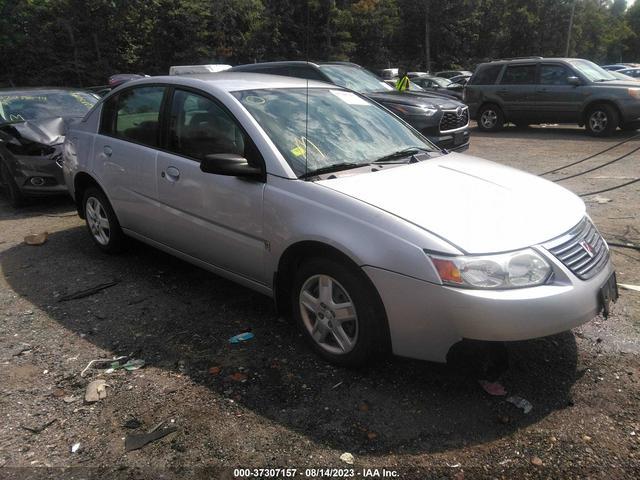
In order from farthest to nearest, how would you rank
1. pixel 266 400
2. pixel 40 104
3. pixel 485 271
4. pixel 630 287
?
1. pixel 40 104
2. pixel 630 287
3. pixel 266 400
4. pixel 485 271

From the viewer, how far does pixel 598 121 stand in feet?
40.0

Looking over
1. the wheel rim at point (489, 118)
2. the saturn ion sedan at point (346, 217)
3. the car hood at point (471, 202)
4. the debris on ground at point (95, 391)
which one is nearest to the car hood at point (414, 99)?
the saturn ion sedan at point (346, 217)

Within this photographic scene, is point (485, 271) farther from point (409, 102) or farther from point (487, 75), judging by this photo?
point (487, 75)

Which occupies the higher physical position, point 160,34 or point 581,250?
point 160,34

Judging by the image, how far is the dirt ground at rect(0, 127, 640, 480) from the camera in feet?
8.16

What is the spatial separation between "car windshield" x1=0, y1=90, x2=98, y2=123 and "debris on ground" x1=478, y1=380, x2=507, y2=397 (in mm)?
6975

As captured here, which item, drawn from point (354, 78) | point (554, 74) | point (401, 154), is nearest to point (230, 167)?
point (401, 154)

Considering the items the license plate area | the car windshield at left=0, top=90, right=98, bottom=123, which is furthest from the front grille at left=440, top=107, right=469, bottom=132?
the license plate area

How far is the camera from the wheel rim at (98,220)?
503cm

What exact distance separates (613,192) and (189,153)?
568 centimetres

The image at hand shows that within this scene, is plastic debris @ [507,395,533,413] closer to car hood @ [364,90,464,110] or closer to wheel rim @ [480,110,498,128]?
car hood @ [364,90,464,110]

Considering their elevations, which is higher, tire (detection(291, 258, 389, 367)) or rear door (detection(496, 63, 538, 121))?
rear door (detection(496, 63, 538, 121))

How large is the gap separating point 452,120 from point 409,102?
2.64ft

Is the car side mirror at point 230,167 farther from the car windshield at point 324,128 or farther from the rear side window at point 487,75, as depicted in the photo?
the rear side window at point 487,75
